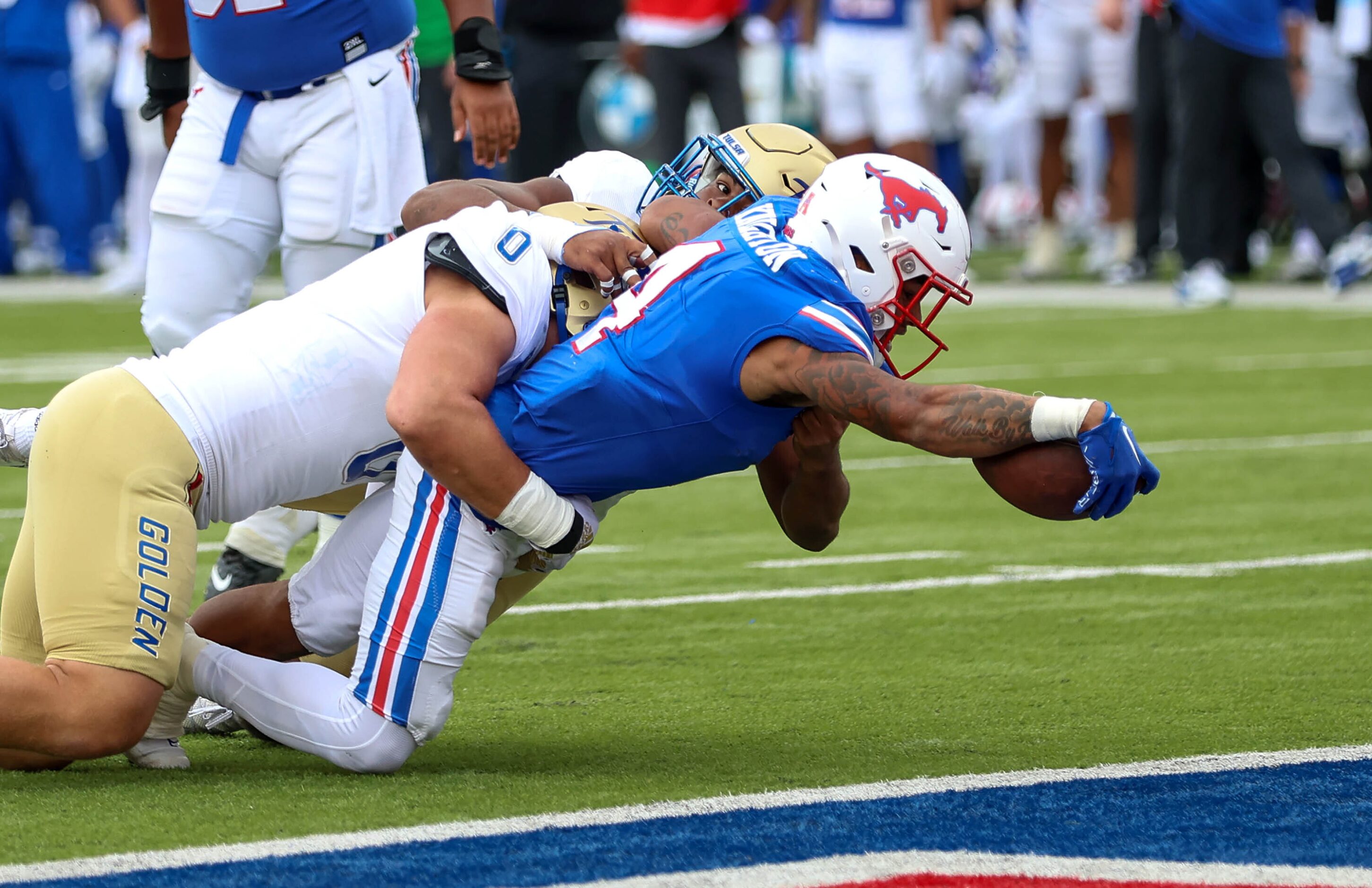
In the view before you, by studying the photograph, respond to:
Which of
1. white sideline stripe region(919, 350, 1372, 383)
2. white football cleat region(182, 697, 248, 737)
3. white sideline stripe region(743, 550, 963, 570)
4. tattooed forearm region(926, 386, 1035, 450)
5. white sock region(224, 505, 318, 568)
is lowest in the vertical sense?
white sideline stripe region(919, 350, 1372, 383)

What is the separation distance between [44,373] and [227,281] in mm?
4767

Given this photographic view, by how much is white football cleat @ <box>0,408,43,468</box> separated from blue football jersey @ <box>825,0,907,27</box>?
30.7 ft

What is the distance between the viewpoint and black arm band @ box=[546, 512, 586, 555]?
327cm

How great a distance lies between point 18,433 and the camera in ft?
11.5

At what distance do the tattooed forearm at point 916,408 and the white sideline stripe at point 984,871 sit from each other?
621 mm

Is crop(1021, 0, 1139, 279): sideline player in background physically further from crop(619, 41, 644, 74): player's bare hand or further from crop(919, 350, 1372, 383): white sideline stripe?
crop(919, 350, 1372, 383): white sideline stripe

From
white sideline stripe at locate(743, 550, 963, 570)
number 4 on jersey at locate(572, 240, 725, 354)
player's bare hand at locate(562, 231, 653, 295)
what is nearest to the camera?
number 4 on jersey at locate(572, 240, 725, 354)

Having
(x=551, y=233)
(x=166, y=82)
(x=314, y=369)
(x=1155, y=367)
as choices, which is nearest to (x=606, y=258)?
(x=551, y=233)

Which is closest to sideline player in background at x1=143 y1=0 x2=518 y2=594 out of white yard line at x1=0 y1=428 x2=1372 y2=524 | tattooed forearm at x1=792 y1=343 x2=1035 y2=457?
tattooed forearm at x1=792 y1=343 x2=1035 y2=457

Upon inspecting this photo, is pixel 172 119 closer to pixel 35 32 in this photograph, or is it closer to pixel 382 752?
pixel 382 752

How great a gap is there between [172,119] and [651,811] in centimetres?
263

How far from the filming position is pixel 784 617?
467 centimetres

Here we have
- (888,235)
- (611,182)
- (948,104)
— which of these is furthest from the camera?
(948,104)

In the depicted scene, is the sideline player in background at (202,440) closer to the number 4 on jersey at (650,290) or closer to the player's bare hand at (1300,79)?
the number 4 on jersey at (650,290)
